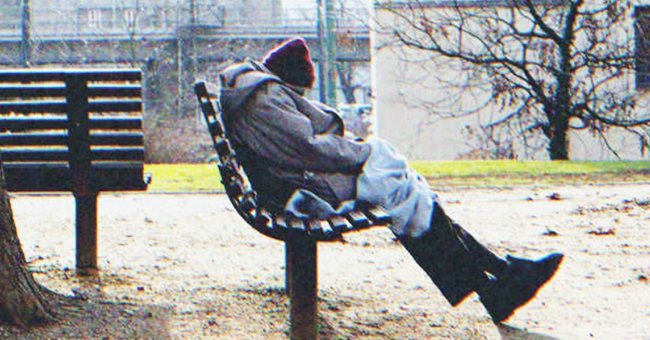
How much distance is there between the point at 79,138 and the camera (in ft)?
18.6

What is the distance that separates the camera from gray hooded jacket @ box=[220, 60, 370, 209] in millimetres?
4371

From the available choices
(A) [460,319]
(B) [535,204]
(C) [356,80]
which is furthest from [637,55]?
(C) [356,80]

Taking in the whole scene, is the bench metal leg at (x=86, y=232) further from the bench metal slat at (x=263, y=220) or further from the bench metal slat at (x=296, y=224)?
the bench metal slat at (x=296, y=224)

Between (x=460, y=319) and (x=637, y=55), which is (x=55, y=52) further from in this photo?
(x=460, y=319)

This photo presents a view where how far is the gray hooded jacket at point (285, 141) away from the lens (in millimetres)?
4371

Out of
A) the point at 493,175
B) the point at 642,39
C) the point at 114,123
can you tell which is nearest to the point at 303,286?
the point at 114,123

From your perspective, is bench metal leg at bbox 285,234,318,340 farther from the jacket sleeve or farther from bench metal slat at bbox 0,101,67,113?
bench metal slat at bbox 0,101,67,113

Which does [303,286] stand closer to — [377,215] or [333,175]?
[377,215]

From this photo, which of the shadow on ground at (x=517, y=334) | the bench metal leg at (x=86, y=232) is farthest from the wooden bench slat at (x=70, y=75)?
the shadow on ground at (x=517, y=334)

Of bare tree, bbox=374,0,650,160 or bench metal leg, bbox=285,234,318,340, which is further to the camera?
bare tree, bbox=374,0,650,160

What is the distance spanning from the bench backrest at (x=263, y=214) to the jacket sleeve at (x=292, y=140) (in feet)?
0.75

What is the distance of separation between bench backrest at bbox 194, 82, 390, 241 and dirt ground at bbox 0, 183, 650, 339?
1.81 ft

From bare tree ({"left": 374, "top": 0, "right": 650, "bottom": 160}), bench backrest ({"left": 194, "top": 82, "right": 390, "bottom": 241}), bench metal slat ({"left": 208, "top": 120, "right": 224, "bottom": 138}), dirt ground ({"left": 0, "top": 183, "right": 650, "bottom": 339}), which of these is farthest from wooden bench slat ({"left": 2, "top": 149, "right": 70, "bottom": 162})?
bare tree ({"left": 374, "top": 0, "right": 650, "bottom": 160})

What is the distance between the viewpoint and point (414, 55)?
90.9ft
